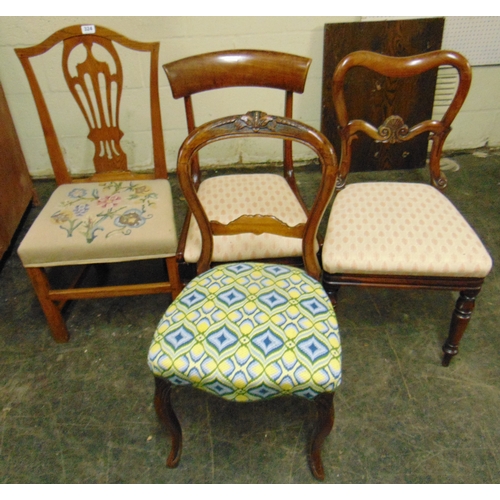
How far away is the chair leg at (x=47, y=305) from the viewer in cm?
131

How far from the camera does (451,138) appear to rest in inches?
103

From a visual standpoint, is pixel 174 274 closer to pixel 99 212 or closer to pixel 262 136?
pixel 99 212

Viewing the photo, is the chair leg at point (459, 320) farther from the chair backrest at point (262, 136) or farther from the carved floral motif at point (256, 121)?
the carved floral motif at point (256, 121)

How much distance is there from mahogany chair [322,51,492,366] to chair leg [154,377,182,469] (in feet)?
1.76

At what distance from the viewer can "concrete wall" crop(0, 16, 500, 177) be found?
6.73ft

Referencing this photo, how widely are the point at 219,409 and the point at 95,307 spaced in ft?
2.19

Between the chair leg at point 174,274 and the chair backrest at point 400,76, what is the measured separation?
63 cm

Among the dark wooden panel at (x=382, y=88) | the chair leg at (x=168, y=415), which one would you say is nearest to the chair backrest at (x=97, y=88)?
the chair leg at (x=168, y=415)

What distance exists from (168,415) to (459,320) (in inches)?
34.8

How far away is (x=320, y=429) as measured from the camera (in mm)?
1025

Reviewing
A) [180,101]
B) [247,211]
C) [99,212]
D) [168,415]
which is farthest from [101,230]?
[180,101]

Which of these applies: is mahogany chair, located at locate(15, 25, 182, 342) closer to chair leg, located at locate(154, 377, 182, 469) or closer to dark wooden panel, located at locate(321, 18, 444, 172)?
chair leg, located at locate(154, 377, 182, 469)

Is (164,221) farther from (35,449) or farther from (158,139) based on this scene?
(35,449)
